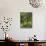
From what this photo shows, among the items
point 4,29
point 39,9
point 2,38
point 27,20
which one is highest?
point 39,9

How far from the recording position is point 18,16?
3.79m

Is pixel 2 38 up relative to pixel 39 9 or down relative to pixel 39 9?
down

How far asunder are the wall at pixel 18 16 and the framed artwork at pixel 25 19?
9 cm

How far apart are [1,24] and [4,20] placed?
15 cm

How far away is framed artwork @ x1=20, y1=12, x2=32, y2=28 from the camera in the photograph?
380 centimetres

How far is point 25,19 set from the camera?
381 centimetres

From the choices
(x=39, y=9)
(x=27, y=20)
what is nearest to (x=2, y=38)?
(x=27, y=20)

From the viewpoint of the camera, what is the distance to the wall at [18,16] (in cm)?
374

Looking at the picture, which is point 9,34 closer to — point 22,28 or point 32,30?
point 22,28

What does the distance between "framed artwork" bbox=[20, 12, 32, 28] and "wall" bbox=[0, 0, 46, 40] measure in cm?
9

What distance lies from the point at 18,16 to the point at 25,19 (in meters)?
0.23

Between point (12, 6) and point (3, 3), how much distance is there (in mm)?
275

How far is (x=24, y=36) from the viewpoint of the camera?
3.80 meters

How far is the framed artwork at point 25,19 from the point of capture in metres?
3.80
